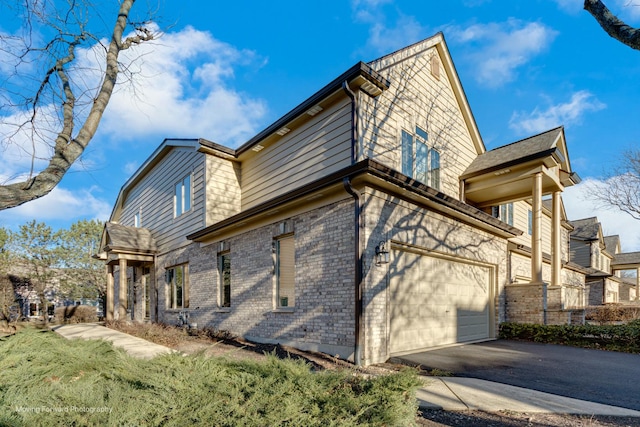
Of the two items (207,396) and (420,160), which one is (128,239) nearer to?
(420,160)

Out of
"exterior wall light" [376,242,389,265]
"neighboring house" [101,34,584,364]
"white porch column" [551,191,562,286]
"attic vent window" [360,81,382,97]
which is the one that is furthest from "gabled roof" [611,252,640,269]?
"exterior wall light" [376,242,389,265]

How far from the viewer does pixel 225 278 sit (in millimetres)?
11656

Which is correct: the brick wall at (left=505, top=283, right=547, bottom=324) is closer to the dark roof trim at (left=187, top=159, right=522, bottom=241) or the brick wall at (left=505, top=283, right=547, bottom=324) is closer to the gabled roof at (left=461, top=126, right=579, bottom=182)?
the dark roof trim at (left=187, top=159, right=522, bottom=241)

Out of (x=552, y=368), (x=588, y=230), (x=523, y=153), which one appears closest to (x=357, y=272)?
(x=552, y=368)

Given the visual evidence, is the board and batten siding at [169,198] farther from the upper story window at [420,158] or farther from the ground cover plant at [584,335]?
the ground cover plant at [584,335]

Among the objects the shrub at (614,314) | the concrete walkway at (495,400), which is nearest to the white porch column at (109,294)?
the concrete walkway at (495,400)

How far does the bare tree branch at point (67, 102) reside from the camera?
491 cm

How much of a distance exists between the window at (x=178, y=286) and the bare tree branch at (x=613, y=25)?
1359cm

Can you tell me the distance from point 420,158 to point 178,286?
10.4m

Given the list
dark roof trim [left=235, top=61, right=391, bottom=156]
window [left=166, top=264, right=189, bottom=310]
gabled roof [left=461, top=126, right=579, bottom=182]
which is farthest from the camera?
window [left=166, top=264, right=189, bottom=310]

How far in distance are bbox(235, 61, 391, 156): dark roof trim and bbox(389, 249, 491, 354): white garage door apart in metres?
4.04

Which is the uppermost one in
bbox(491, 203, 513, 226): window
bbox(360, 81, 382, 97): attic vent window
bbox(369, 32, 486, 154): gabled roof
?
bbox(369, 32, 486, 154): gabled roof

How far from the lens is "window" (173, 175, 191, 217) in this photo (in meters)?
13.8

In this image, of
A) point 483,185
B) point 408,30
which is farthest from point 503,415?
point 408,30
